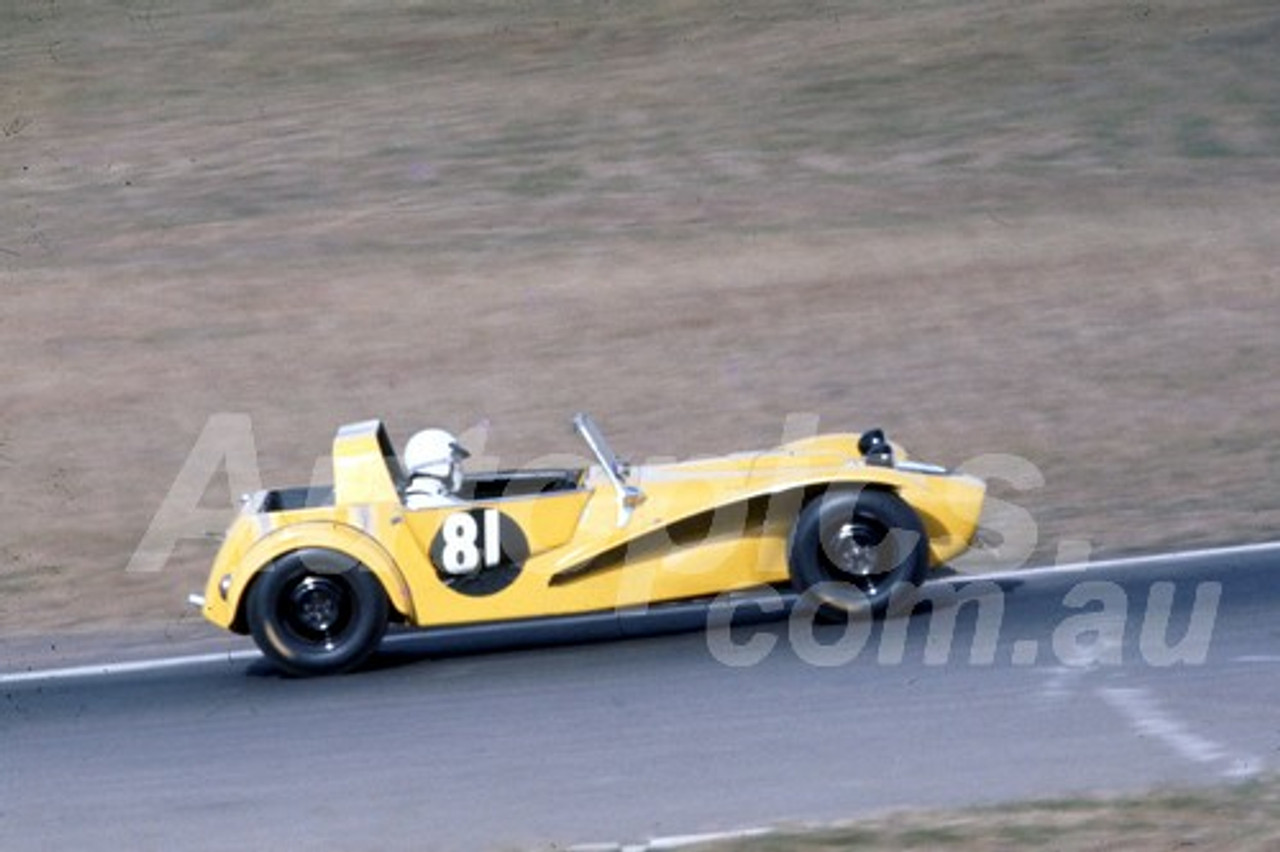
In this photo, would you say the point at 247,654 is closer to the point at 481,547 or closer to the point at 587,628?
the point at 481,547

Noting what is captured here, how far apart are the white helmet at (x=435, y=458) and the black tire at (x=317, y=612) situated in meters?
0.65

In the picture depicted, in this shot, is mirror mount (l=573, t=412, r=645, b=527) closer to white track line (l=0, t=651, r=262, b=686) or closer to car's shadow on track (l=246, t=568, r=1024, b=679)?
car's shadow on track (l=246, t=568, r=1024, b=679)

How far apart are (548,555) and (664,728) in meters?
1.52

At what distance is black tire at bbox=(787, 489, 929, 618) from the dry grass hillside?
2.35 metres

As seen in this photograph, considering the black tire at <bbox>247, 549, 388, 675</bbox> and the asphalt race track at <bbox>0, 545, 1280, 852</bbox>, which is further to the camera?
A: the black tire at <bbox>247, 549, 388, 675</bbox>

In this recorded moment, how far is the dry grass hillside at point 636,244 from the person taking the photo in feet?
50.2

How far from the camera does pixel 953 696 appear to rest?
917 centimetres

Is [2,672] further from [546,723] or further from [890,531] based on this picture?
[890,531]

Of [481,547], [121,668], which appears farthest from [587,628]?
[121,668]

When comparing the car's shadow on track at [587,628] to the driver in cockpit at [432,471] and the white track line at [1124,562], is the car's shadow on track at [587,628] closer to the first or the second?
the white track line at [1124,562]

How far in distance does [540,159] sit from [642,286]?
4.11 meters

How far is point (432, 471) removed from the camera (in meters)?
10.6

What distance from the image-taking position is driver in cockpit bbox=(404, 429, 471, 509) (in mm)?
10523

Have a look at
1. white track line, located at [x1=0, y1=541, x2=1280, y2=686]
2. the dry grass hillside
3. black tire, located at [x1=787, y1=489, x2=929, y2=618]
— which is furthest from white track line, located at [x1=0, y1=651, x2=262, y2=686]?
black tire, located at [x1=787, y1=489, x2=929, y2=618]
